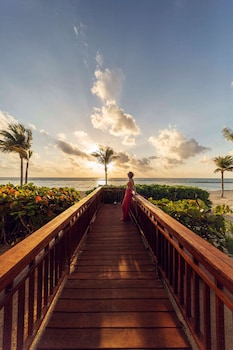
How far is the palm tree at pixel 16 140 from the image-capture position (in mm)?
19969

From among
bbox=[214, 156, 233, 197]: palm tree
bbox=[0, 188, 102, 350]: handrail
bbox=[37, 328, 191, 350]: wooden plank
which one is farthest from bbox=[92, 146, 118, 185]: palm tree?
bbox=[37, 328, 191, 350]: wooden plank

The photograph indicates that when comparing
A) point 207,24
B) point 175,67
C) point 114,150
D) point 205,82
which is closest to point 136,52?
point 175,67

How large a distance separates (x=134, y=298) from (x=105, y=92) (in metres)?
8.87

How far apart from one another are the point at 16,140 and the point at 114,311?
75.6 feet

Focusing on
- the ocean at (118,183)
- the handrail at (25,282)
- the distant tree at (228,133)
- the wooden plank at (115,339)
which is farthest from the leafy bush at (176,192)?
the ocean at (118,183)

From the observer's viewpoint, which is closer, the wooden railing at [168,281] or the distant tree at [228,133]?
the wooden railing at [168,281]

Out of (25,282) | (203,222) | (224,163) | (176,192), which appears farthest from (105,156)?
(25,282)

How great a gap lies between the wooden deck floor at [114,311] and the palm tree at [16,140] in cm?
2036

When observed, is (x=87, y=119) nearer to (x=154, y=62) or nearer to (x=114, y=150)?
(x=154, y=62)

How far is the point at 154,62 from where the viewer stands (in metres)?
8.16

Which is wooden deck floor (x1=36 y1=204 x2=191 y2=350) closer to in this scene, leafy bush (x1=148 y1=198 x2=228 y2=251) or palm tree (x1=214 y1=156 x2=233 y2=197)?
leafy bush (x1=148 y1=198 x2=228 y2=251)

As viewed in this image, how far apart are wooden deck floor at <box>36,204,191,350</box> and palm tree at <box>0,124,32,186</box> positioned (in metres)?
20.4

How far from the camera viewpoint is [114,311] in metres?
1.92

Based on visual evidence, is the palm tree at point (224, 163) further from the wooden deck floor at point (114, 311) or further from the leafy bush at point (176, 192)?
the wooden deck floor at point (114, 311)
